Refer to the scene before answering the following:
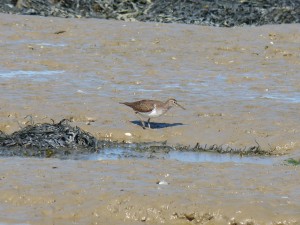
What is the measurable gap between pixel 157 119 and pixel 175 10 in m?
10.2

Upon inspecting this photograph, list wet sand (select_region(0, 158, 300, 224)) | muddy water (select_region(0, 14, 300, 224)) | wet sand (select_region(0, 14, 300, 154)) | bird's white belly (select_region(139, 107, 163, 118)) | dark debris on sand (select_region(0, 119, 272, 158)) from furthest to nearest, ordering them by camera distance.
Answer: wet sand (select_region(0, 14, 300, 154)) → bird's white belly (select_region(139, 107, 163, 118)) → dark debris on sand (select_region(0, 119, 272, 158)) → muddy water (select_region(0, 14, 300, 224)) → wet sand (select_region(0, 158, 300, 224))

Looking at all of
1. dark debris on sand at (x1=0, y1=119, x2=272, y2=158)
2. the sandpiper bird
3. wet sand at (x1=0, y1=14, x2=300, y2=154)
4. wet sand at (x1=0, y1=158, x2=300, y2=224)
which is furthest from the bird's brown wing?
wet sand at (x1=0, y1=158, x2=300, y2=224)

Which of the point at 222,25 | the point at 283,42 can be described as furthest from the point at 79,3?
the point at 283,42

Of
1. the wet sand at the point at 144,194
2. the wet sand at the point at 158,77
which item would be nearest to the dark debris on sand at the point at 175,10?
the wet sand at the point at 158,77

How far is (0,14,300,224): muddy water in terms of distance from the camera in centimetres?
980

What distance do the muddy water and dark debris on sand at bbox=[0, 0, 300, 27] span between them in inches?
51.0

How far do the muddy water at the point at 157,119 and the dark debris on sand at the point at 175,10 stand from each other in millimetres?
1296

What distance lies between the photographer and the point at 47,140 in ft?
42.2

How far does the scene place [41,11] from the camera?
2416 cm

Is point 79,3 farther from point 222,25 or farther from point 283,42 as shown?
point 283,42

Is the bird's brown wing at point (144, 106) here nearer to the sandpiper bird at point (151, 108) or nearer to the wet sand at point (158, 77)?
the sandpiper bird at point (151, 108)

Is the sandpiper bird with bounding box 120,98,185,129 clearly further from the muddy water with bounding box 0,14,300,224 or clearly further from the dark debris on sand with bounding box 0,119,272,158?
the dark debris on sand with bounding box 0,119,272,158

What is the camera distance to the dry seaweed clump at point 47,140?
1272cm

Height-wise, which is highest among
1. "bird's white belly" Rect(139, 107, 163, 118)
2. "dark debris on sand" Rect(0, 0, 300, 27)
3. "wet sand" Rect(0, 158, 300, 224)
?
"wet sand" Rect(0, 158, 300, 224)
